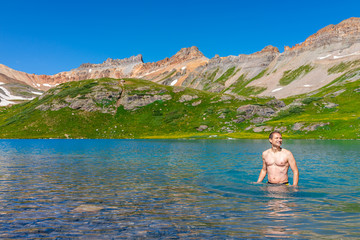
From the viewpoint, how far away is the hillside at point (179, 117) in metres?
144

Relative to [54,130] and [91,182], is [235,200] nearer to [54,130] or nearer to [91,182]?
[91,182]

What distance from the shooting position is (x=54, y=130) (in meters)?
166

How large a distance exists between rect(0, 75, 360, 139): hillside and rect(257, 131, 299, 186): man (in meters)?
115

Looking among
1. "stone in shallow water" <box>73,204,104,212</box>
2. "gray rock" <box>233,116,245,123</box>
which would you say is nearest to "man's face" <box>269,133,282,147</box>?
"stone in shallow water" <box>73,204,104,212</box>

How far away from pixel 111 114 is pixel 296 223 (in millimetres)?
182179

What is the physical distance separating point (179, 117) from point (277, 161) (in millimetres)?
159285

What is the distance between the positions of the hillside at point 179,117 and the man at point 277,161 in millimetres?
114751

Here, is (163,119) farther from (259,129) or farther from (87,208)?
(87,208)

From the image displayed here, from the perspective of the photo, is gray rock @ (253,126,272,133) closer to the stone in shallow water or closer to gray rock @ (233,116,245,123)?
gray rock @ (233,116,245,123)

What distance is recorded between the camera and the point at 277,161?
18.3m

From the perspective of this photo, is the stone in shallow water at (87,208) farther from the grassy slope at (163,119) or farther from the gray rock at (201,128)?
the gray rock at (201,128)

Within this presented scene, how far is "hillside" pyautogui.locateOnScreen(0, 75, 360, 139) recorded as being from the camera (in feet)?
473

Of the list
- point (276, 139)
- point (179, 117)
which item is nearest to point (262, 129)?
point (179, 117)

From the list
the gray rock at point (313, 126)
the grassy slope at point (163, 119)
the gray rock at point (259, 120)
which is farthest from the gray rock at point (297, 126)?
the gray rock at point (259, 120)
